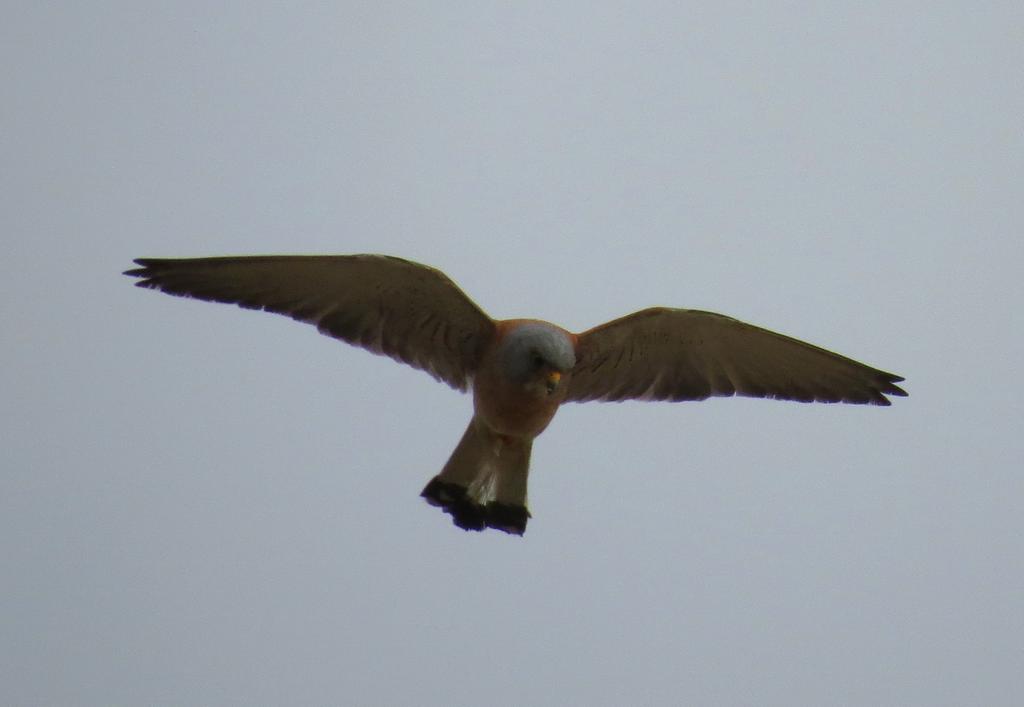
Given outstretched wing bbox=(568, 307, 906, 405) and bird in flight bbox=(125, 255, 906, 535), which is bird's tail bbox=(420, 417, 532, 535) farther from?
outstretched wing bbox=(568, 307, 906, 405)

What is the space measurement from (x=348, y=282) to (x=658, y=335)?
2.21 meters

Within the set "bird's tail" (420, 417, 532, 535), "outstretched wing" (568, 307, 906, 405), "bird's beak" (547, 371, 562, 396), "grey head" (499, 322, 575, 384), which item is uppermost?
"outstretched wing" (568, 307, 906, 405)

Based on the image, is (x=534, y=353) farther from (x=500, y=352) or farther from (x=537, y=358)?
(x=500, y=352)

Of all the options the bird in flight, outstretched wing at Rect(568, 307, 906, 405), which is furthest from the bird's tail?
outstretched wing at Rect(568, 307, 906, 405)

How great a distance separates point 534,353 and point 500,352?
334 millimetres

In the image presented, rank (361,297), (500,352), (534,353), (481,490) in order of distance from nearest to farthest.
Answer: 1. (534,353)
2. (500,352)
3. (361,297)
4. (481,490)

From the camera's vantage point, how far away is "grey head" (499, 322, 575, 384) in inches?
335

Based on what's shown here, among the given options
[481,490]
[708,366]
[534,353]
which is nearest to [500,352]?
[534,353]

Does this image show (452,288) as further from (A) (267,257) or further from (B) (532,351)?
(A) (267,257)

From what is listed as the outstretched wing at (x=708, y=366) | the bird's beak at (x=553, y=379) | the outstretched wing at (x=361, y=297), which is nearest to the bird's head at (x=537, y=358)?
the bird's beak at (x=553, y=379)

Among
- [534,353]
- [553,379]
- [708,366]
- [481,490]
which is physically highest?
[708,366]

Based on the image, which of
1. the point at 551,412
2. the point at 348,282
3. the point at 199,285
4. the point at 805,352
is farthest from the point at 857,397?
the point at 199,285

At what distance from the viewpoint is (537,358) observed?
853cm

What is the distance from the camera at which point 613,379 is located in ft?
31.6
